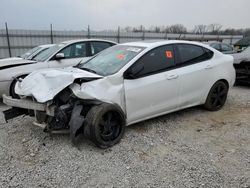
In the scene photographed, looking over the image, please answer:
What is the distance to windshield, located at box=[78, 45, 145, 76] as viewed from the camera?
12.8 feet

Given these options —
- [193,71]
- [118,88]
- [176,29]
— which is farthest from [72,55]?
[176,29]

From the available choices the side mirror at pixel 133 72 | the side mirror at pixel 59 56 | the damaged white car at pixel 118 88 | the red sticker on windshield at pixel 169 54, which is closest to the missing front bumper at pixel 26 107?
the damaged white car at pixel 118 88

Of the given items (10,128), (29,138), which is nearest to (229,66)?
(29,138)

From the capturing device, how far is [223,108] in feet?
17.8

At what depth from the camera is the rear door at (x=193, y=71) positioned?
174 inches

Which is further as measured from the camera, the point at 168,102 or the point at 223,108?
the point at 223,108

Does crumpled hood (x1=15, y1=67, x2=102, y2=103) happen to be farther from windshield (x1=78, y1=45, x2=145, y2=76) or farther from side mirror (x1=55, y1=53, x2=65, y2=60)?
side mirror (x1=55, y1=53, x2=65, y2=60)

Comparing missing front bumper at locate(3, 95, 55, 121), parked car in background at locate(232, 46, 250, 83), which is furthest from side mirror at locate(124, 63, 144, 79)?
parked car in background at locate(232, 46, 250, 83)

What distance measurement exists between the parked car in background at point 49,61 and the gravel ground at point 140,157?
1444mm

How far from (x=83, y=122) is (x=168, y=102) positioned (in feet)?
5.50

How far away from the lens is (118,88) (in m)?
3.65

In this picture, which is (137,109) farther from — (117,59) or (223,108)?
(223,108)

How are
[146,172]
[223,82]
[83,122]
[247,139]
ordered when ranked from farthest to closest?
[223,82]
[247,139]
[83,122]
[146,172]

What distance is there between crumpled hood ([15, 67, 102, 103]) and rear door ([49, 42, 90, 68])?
2.50 meters
